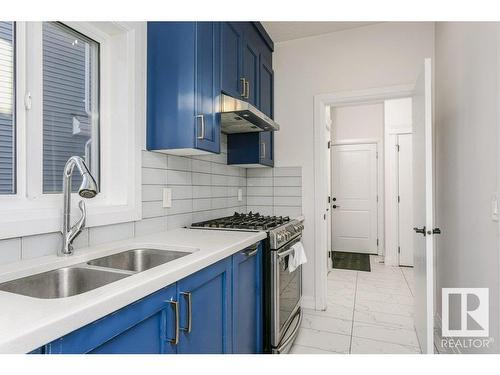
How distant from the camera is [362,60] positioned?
2770mm

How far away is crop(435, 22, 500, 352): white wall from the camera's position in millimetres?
1358

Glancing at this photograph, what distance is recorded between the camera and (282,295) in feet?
6.68

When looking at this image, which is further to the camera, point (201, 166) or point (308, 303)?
point (308, 303)

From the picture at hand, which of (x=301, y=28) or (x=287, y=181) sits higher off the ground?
(x=301, y=28)

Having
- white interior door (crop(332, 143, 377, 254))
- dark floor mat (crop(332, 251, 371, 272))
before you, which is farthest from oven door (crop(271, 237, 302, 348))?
white interior door (crop(332, 143, 377, 254))

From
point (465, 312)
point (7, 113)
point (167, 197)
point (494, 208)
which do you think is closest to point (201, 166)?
point (167, 197)

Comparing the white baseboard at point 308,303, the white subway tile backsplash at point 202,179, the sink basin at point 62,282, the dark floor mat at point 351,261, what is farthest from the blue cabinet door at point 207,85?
the dark floor mat at point 351,261

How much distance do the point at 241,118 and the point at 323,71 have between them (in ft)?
4.08

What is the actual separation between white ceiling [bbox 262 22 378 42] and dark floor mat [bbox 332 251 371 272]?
303 centimetres

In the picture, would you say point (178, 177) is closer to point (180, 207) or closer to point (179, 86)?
point (180, 207)
